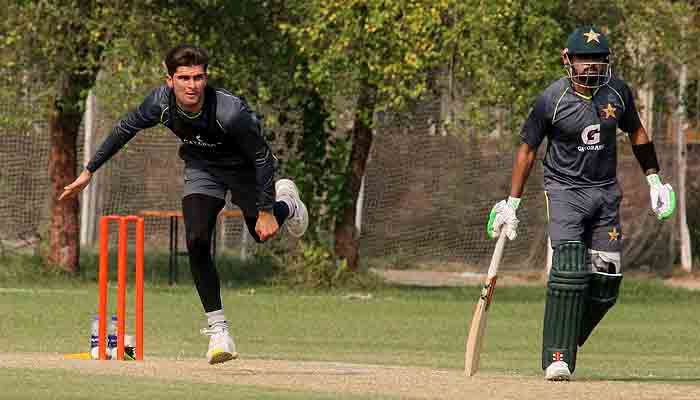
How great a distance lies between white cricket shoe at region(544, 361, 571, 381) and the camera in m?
9.63

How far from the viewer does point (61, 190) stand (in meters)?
22.6

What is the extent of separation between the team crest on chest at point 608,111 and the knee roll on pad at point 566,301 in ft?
2.59

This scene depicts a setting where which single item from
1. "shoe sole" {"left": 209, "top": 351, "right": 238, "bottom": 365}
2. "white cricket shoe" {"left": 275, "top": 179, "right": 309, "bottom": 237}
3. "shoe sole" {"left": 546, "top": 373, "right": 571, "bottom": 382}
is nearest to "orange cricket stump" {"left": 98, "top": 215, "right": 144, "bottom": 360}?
"white cricket shoe" {"left": 275, "top": 179, "right": 309, "bottom": 237}

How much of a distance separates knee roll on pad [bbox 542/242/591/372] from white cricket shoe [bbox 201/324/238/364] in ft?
6.29

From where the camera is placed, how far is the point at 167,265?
85.1 ft

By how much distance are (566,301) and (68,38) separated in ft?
39.9

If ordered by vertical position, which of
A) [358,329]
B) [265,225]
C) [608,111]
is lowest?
[358,329]

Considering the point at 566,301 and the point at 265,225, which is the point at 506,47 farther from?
the point at 265,225

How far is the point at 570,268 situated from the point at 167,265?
16.7 meters

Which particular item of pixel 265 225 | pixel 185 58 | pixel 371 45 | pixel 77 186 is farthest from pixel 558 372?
pixel 371 45

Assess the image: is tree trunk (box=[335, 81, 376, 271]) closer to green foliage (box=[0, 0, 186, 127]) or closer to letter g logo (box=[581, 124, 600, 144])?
green foliage (box=[0, 0, 186, 127])

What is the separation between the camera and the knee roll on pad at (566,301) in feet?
32.2

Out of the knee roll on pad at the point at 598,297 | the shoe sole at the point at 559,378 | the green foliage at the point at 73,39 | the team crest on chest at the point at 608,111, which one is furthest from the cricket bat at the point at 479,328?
the green foliage at the point at 73,39

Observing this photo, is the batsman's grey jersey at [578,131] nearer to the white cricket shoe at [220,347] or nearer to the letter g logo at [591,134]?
the letter g logo at [591,134]
